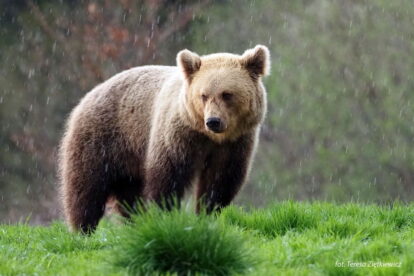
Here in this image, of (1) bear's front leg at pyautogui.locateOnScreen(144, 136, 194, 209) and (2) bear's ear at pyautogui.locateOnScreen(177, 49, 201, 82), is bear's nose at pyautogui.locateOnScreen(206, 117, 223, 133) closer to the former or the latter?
(1) bear's front leg at pyautogui.locateOnScreen(144, 136, 194, 209)

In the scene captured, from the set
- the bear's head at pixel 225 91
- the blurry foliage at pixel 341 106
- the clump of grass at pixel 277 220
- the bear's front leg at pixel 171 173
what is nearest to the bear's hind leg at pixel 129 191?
the bear's front leg at pixel 171 173

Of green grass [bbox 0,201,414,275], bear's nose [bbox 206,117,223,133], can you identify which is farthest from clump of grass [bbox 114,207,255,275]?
bear's nose [bbox 206,117,223,133]

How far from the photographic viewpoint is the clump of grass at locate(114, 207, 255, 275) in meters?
4.32

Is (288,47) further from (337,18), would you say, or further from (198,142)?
(198,142)

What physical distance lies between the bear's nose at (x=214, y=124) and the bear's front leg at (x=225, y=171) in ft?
1.62

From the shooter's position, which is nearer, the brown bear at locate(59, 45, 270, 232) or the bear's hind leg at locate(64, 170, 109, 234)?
the brown bear at locate(59, 45, 270, 232)

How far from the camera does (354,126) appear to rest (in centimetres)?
1279

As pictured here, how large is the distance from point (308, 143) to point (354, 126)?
103 centimetres

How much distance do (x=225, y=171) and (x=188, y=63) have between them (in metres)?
0.96

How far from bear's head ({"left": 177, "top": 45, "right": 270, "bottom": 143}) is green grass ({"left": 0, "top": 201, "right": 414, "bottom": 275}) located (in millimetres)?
749

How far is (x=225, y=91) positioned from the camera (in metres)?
6.16

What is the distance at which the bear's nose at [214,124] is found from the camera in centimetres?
588

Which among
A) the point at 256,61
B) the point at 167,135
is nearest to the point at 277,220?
the point at 167,135

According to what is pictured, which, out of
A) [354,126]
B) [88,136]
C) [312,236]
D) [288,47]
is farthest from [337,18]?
[312,236]
